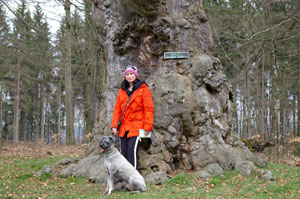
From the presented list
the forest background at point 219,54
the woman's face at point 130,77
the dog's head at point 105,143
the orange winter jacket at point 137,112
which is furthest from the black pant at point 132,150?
the forest background at point 219,54

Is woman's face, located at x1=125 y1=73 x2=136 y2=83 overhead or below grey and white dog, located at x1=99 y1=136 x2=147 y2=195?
overhead

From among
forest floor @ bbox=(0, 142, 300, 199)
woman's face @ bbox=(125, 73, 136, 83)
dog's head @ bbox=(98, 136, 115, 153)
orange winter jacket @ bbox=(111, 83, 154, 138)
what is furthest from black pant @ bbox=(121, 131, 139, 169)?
woman's face @ bbox=(125, 73, 136, 83)

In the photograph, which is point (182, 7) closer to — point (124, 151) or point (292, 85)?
point (124, 151)

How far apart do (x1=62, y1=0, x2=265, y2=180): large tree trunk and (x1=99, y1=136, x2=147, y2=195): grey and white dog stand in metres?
1.32

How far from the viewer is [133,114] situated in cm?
655

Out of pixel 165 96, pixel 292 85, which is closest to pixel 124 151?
pixel 165 96

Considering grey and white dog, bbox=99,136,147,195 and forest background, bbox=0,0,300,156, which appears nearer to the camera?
grey and white dog, bbox=99,136,147,195

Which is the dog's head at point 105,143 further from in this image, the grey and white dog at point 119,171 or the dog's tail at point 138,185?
the dog's tail at point 138,185

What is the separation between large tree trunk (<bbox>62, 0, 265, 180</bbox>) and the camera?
7.16 metres

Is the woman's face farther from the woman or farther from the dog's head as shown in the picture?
the dog's head

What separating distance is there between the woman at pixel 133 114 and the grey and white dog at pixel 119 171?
770 millimetres

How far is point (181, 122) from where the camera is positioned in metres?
7.29

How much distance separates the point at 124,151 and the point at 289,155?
823cm

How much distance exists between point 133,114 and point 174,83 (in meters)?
1.59
